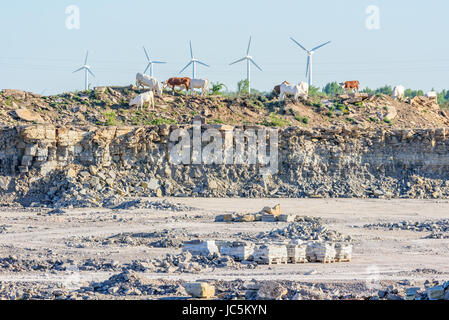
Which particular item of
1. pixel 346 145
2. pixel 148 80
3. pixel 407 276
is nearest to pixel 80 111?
pixel 148 80

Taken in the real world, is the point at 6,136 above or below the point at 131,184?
above

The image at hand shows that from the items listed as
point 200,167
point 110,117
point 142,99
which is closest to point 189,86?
point 142,99

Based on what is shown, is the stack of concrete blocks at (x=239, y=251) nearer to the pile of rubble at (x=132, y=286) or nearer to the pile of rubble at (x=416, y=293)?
the pile of rubble at (x=132, y=286)

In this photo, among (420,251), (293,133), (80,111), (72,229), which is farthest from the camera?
(80,111)

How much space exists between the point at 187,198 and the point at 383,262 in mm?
Answer: 11401

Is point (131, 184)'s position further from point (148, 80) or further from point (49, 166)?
point (148, 80)

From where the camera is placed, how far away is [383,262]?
585 inches

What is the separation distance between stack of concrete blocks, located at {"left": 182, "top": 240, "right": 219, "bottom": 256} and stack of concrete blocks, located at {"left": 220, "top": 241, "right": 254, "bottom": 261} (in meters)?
0.17

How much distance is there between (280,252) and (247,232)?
4.32 meters

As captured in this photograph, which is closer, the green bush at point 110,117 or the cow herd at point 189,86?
the green bush at point 110,117

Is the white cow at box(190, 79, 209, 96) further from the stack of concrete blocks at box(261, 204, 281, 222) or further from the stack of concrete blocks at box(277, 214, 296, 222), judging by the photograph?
the stack of concrete blocks at box(277, 214, 296, 222)

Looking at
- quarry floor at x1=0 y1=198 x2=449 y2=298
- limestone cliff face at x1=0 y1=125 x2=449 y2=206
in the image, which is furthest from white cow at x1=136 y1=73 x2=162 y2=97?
quarry floor at x1=0 y1=198 x2=449 y2=298

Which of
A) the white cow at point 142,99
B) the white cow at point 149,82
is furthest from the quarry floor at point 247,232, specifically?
A: the white cow at point 149,82

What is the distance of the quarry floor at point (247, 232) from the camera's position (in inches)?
523
